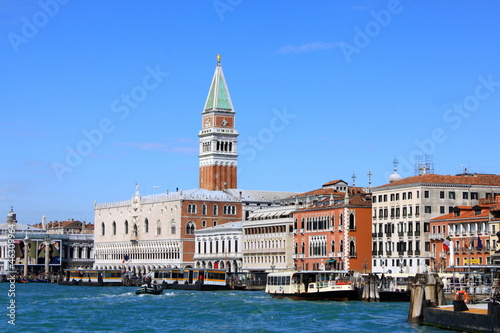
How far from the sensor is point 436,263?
255 ft

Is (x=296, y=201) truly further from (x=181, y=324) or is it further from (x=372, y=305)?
(x=181, y=324)

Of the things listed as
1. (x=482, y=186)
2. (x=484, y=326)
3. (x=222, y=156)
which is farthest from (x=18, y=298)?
(x=222, y=156)

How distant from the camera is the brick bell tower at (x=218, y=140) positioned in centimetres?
13438

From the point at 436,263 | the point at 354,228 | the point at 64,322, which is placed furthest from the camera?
the point at 354,228

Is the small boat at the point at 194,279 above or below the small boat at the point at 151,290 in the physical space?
above

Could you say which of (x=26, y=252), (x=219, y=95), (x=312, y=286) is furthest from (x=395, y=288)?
(x=26, y=252)

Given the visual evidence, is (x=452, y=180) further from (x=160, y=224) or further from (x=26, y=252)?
(x=26, y=252)

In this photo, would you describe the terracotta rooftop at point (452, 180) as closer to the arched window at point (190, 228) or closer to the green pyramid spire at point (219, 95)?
the arched window at point (190, 228)

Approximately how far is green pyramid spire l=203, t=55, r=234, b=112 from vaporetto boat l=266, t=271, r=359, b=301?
64.2 m

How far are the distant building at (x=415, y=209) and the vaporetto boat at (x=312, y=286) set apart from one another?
32.0 ft

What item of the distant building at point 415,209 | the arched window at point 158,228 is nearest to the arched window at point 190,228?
the arched window at point 158,228

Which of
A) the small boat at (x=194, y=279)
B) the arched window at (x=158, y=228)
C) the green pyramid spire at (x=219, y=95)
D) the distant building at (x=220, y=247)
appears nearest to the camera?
the small boat at (x=194, y=279)

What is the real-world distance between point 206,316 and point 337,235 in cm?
3330

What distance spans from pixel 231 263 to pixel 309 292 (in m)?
45.6
